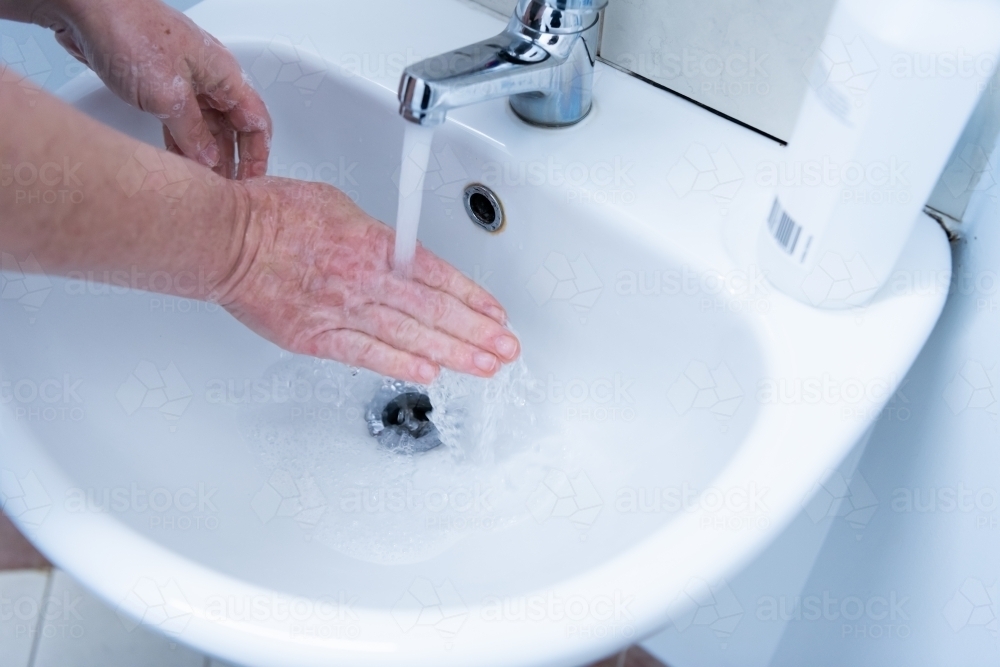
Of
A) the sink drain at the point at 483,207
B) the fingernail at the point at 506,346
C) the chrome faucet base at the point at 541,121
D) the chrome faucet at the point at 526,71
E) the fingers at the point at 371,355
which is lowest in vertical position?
the fingers at the point at 371,355

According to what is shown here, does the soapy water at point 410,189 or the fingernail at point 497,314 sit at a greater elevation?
the soapy water at point 410,189

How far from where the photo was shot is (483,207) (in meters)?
0.53

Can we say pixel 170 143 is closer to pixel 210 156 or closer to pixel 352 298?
pixel 210 156

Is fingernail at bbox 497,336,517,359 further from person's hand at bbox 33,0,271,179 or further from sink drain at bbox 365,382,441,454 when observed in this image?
person's hand at bbox 33,0,271,179

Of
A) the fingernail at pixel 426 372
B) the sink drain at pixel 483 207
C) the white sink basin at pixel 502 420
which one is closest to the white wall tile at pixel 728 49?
the white sink basin at pixel 502 420

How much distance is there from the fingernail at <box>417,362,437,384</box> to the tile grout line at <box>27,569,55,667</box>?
0.67m

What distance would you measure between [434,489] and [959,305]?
31 centimetres

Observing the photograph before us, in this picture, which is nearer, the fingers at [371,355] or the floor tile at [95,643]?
the fingers at [371,355]


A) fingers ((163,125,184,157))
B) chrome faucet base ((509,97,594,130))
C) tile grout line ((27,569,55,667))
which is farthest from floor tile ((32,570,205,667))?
chrome faucet base ((509,97,594,130))

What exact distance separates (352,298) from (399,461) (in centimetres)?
11

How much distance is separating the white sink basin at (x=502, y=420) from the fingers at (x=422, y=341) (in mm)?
73

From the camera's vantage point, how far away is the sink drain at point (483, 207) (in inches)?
20.5

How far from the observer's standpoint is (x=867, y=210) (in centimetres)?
37

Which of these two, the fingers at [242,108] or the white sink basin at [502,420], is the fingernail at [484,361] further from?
the fingers at [242,108]
